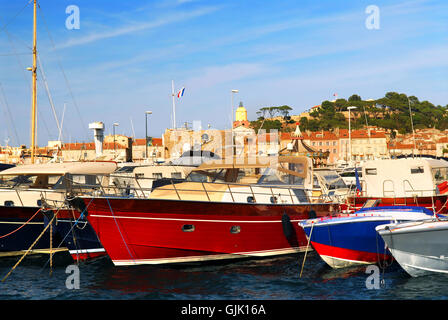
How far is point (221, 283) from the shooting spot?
12273 millimetres

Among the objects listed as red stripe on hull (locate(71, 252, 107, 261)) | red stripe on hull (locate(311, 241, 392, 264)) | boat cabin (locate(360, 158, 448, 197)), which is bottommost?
red stripe on hull (locate(71, 252, 107, 261))

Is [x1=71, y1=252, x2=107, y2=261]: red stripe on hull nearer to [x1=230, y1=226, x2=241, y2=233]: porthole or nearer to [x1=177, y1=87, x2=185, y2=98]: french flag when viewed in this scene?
[x1=230, y1=226, x2=241, y2=233]: porthole

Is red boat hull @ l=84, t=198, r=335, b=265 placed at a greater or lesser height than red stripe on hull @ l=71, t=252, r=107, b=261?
greater

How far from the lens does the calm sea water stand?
36.7 ft

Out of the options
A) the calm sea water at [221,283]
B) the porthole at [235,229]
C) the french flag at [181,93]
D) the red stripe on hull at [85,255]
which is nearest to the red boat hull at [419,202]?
the calm sea water at [221,283]

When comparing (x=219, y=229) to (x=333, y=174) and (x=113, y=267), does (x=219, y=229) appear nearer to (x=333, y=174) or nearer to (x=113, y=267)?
(x=113, y=267)

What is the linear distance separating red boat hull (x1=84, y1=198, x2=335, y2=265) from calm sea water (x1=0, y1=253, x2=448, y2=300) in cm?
35

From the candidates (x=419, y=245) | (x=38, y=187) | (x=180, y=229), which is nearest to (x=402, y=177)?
(x=419, y=245)

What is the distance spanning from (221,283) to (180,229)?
78.8 inches

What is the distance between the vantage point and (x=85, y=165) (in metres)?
16.7

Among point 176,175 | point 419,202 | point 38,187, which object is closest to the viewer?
point 38,187

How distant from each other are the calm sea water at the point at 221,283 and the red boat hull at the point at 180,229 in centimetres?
35

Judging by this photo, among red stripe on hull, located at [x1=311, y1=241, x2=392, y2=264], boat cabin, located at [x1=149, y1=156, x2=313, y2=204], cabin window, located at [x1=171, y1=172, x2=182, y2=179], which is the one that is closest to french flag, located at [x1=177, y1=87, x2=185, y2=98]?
cabin window, located at [x1=171, y1=172, x2=182, y2=179]

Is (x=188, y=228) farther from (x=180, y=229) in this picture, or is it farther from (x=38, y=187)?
(x=38, y=187)
